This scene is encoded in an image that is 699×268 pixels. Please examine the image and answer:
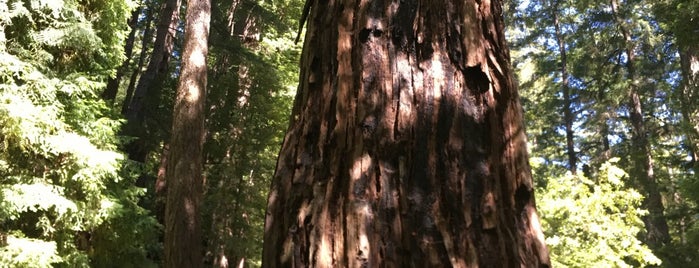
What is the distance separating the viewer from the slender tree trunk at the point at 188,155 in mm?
7043

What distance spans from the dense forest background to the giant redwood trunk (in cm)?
389

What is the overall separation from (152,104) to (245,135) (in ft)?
7.93

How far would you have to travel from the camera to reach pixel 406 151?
1485mm

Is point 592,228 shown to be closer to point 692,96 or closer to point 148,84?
point 692,96

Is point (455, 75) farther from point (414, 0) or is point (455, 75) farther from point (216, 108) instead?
point (216, 108)

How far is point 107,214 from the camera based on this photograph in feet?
24.5

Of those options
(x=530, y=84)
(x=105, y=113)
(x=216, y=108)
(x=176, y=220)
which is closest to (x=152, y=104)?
(x=216, y=108)

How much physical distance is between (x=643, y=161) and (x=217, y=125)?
53.1 feet

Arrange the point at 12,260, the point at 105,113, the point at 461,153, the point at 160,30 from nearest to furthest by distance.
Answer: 1. the point at 461,153
2. the point at 12,260
3. the point at 105,113
4. the point at 160,30

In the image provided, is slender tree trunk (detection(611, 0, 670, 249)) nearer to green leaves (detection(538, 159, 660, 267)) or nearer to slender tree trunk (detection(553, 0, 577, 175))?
slender tree trunk (detection(553, 0, 577, 175))

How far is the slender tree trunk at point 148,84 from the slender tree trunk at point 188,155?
3990 millimetres

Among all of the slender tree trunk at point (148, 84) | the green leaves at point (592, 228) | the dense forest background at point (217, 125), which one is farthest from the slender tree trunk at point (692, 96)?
the slender tree trunk at point (148, 84)

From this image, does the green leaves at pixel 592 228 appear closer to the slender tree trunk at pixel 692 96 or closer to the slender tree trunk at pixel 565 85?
the slender tree trunk at pixel 692 96

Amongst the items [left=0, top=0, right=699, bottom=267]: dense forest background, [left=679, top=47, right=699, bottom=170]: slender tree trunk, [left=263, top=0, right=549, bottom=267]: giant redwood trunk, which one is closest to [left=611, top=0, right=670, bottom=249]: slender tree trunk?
[left=0, top=0, right=699, bottom=267]: dense forest background
